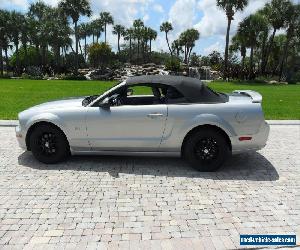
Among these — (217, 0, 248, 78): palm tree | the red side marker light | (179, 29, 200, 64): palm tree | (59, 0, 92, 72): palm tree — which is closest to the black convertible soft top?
the red side marker light

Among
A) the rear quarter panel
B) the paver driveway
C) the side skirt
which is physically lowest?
the paver driveway

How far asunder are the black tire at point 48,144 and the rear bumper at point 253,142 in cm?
280

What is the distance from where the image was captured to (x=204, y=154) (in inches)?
227

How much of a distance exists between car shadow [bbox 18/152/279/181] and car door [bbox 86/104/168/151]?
37 cm

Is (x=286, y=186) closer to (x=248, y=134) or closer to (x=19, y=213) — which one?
(x=248, y=134)

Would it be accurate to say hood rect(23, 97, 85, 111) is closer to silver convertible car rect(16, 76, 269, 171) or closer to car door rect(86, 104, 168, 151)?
silver convertible car rect(16, 76, 269, 171)

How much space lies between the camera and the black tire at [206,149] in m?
5.71

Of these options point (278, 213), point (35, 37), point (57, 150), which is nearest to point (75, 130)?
point (57, 150)

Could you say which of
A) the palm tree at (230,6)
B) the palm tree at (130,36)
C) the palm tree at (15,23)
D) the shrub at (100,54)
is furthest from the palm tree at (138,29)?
the palm tree at (230,6)

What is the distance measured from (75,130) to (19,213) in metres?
1.95

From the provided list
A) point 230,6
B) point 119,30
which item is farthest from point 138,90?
point 119,30

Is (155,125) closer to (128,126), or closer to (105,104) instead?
(128,126)

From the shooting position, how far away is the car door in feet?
18.9

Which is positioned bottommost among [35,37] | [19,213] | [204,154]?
[19,213]
